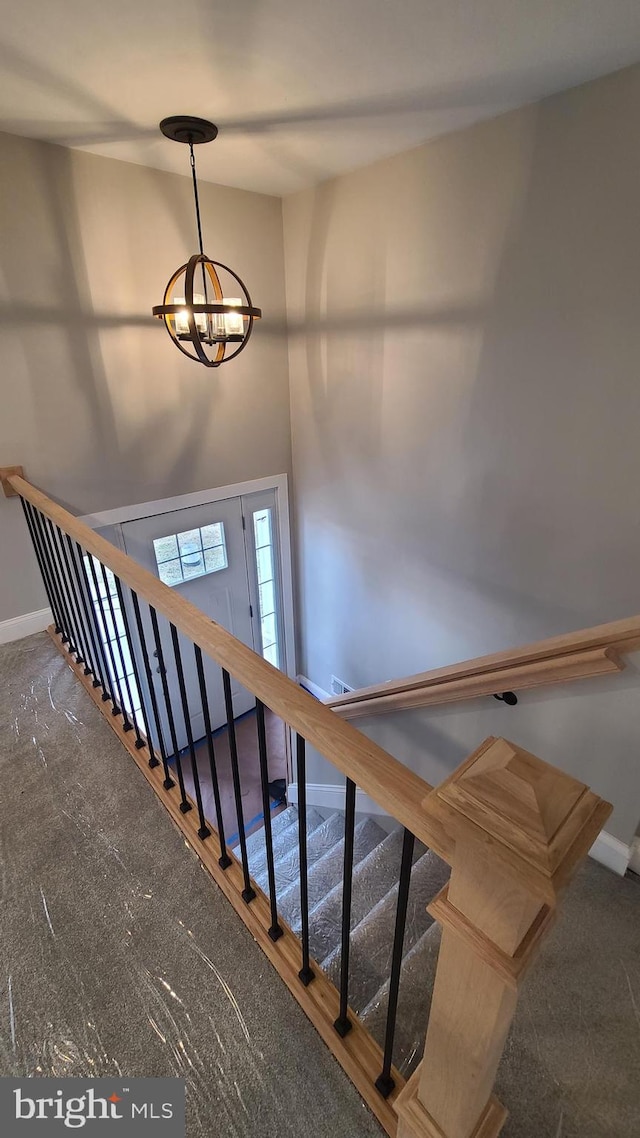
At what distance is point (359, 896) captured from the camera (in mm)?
1986

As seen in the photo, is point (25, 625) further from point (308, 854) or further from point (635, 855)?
point (635, 855)

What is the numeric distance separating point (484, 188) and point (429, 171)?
1.18 feet

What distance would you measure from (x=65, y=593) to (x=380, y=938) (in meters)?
1.96

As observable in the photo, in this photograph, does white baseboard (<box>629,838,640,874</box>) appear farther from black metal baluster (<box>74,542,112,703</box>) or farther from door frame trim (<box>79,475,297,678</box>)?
door frame trim (<box>79,475,297,678</box>)

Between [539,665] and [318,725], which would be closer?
[318,725]

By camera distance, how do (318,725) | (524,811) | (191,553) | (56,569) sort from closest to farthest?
(524,811) < (318,725) < (56,569) < (191,553)

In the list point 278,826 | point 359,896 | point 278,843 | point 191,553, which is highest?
point 191,553

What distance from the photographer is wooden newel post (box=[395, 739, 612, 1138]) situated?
0.54 metres

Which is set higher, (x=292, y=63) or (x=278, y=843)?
(x=292, y=63)

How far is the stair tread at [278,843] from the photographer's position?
2.61 m

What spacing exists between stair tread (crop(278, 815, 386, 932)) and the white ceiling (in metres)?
2.85

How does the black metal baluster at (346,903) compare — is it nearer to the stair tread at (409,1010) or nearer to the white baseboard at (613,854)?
the stair tread at (409,1010)

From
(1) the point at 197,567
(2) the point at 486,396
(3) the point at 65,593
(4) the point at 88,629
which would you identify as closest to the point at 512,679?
(2) the point at 486,396

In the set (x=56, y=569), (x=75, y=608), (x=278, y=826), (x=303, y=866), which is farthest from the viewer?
(x=278, y=826)
